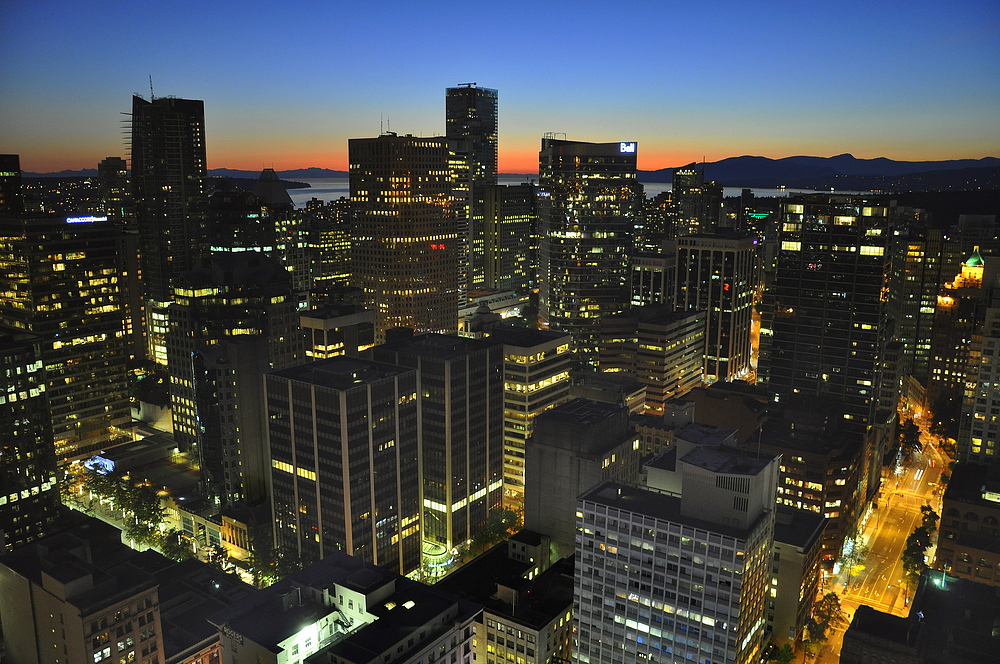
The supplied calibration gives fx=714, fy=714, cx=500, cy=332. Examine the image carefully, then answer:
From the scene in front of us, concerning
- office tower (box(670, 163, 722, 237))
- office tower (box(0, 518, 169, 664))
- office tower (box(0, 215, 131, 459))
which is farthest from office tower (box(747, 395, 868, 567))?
office tower (box(670, 163, 722, 237))

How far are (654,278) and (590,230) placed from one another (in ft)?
50.1

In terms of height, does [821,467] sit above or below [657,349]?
below

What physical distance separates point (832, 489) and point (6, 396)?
79.0 metres

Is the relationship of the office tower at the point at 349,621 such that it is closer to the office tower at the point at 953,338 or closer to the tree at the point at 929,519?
the tree at the point at 929,519

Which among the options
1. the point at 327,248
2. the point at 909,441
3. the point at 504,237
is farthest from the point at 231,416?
the point at 504,237

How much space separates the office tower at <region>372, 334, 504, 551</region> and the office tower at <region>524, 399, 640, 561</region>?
8.49 meters

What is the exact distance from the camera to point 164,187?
456ft

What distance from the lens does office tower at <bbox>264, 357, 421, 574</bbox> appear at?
201 ft

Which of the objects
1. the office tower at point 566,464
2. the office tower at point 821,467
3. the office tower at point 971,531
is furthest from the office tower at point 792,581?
the office tower at point 566,464

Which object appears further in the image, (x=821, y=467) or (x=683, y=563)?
(x=821, y=467)

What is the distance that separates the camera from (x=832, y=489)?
71625 mm

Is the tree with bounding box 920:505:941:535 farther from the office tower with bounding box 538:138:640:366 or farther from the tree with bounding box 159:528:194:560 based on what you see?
the tree with bounding box 159:528:194:560

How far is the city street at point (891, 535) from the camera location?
66000 mm

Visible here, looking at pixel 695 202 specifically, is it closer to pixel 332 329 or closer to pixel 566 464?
pixel 332 329
